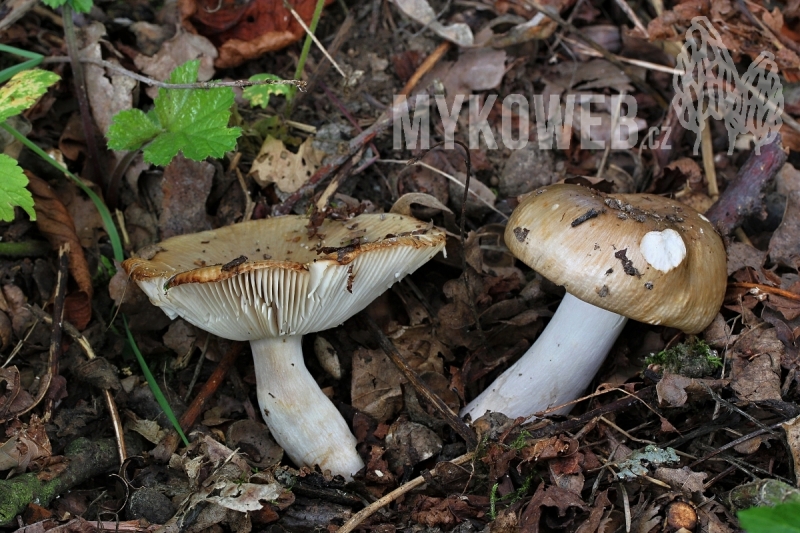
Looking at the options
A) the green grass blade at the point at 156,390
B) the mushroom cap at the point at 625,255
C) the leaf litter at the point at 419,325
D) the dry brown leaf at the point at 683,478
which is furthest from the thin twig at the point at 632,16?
the green grass blade at the point at 156,390

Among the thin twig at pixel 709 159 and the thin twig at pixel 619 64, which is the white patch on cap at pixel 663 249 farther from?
the thin twig at pixel 619 64

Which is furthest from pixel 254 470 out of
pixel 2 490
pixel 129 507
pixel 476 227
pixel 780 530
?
pixel 780 530

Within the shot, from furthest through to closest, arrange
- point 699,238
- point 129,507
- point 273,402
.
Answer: point 273,402 < point 699,238 < point 129,507

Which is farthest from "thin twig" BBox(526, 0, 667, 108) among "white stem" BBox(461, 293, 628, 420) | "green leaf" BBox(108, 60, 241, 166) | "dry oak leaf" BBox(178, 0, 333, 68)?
"green leaf" BBox(108, 60, 241, 166)

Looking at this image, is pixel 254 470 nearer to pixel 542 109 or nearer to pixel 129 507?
pixel 129 507

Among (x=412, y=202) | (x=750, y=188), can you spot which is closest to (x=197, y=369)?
(x=412, y=202)

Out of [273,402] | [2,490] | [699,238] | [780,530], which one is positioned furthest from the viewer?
[273,402]
